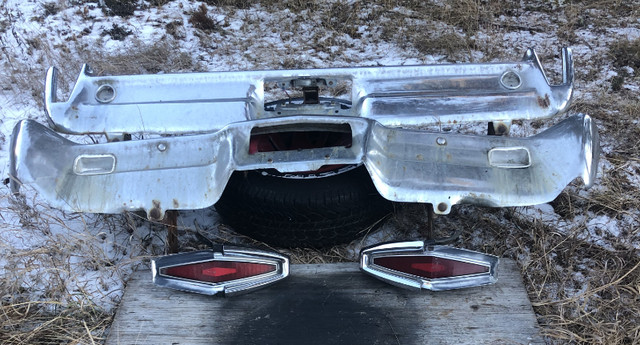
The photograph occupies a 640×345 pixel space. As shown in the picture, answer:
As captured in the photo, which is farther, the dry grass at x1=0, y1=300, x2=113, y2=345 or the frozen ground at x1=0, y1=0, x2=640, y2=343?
the frozen ground at x1=0, y1=0, x2=640, y2=343

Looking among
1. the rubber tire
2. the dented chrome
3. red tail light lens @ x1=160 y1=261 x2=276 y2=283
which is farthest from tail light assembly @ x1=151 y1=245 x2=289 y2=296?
the dented chrome

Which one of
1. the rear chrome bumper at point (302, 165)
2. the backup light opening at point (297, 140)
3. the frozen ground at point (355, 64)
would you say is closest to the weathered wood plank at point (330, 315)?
the frozen ground at point (355, 64)

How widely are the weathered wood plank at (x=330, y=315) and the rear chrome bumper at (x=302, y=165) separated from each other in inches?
19.3

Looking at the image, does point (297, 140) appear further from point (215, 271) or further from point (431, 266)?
point (431, 266)

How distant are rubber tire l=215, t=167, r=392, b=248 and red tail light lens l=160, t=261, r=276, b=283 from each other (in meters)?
0.27

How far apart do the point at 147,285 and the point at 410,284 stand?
1.14 meters

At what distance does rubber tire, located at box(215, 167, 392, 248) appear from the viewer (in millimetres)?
2332

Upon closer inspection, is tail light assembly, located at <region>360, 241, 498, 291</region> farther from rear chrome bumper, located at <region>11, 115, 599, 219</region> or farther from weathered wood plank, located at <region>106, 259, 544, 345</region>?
rear chrome bumper, located at <region>11, 115, 599, 219</region>

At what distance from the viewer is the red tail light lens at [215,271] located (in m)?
2.17

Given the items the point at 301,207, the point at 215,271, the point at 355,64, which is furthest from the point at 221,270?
the point at 355,64

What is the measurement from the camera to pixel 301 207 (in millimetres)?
2330

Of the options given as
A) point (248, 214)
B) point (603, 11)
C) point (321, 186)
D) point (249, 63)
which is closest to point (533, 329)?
point (321, 186)

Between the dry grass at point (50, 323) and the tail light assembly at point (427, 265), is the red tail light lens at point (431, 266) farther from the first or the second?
the dry grass at point (50, 323)

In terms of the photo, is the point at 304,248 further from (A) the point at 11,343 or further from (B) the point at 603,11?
(B) the point at 603,11
